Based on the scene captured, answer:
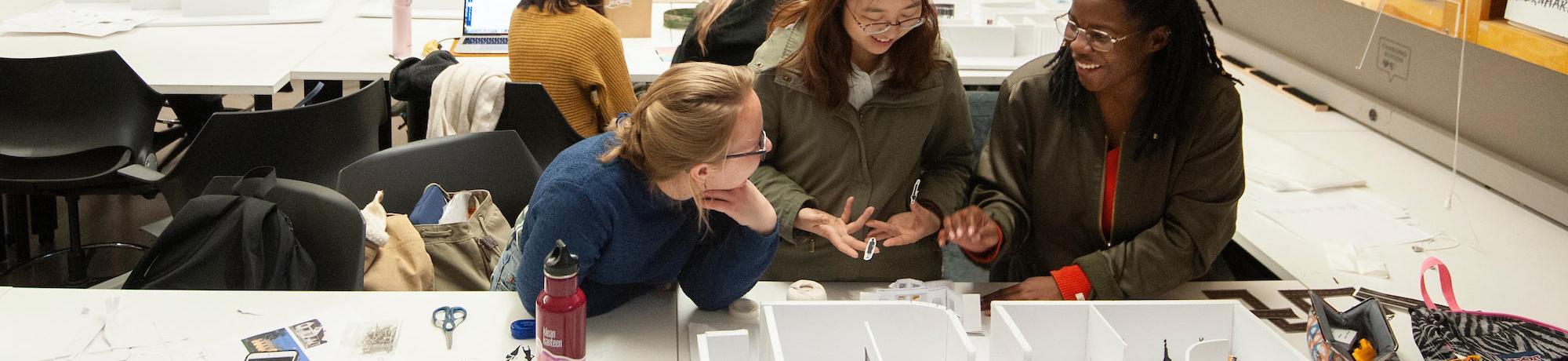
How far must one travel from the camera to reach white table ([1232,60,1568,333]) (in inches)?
88.6

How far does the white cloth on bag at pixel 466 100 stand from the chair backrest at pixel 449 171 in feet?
1.63

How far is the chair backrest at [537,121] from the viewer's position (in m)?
3.02

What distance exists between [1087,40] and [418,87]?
198cm

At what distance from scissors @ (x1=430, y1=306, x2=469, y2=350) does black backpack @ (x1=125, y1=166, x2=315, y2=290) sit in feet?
1.30

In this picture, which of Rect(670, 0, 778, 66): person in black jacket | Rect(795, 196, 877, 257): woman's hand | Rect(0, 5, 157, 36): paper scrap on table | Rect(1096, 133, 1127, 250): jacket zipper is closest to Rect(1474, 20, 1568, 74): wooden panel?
Rect(1096, 133, 1127, 250): jacket zipper

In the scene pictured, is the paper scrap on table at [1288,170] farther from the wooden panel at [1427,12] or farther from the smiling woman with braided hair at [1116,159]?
the smiling woman with braided hair at [1116,159]

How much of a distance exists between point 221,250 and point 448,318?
0.52 meters

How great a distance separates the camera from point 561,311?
1.57 m

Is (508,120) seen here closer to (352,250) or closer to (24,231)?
(352,250)

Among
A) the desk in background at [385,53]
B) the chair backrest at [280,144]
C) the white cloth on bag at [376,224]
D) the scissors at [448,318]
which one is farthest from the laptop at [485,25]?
the scissors at [448,318]

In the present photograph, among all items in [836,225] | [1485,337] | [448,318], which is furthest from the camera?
[836,225]

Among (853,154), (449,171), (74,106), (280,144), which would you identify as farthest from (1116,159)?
(74,106)

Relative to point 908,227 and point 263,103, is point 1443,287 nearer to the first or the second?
point 908,227

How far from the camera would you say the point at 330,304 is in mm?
1921
